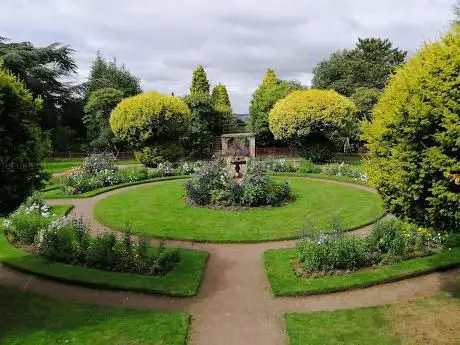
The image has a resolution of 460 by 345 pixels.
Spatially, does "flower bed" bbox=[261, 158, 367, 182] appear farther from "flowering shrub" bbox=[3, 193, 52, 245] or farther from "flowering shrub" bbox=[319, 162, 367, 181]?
"flowering shrub" bbox=[3, 193, 52, 245]

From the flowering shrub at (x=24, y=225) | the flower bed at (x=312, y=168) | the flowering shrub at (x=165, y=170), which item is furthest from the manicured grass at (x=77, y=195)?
the flower bed at (x=312, y=168)

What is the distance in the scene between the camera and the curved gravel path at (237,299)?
7.28m

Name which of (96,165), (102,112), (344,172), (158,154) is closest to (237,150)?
(344,172)

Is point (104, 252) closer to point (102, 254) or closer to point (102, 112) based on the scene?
point (102, 254)

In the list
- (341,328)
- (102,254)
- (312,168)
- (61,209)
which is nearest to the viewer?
(341,328)

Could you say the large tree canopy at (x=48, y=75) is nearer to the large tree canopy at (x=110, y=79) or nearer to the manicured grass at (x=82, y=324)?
the large tree canopy at (x=110, y=79)

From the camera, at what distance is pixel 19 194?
8453mm

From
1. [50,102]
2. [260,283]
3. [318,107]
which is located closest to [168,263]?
[260,283]

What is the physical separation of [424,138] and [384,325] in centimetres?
337

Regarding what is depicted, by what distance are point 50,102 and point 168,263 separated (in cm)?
3713

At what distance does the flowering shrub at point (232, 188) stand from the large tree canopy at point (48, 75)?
26601 millimetres

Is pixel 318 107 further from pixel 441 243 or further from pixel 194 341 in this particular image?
pixel 194 341

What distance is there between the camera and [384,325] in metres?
7.29

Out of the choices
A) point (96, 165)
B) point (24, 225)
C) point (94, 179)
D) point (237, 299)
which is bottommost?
A: point (237, 299)
